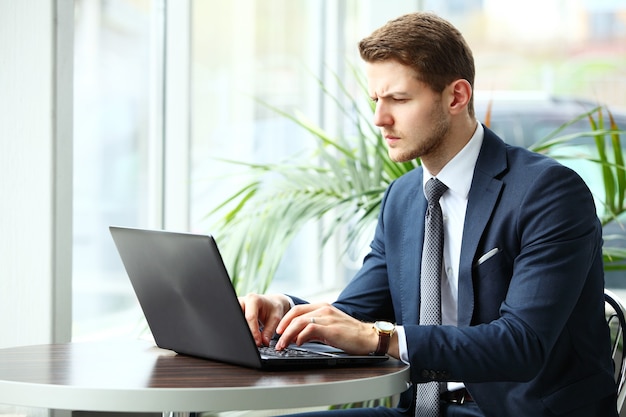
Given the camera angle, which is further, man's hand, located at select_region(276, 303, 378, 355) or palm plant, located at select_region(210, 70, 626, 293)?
palm plant, located at select_region(210, 70, 626, 293)

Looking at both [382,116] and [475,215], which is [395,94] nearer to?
[382,116]

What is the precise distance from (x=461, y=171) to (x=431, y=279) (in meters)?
0.23

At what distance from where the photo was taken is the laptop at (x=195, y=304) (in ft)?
4.74

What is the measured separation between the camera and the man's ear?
1.95m

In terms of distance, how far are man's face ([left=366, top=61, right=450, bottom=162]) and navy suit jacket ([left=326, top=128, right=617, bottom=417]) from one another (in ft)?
0.42

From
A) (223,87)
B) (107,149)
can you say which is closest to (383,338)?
(107,149)

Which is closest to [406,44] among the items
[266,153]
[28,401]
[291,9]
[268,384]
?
[268,384]

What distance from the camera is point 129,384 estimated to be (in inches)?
53.6

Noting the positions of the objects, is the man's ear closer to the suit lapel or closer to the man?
the man

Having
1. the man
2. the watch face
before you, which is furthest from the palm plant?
the watch face

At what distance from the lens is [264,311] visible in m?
1.79

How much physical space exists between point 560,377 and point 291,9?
296cm

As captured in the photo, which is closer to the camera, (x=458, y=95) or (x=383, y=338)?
(x=383, y=338)

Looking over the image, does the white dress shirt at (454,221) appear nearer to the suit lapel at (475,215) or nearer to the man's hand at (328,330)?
the suit lapel at (475,215)
